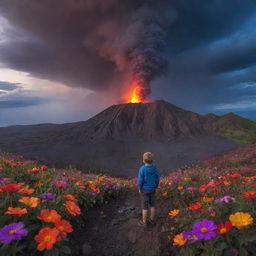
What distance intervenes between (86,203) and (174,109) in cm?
5632

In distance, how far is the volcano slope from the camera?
3097 cm

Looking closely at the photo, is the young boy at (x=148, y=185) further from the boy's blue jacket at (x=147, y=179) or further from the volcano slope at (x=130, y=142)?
the volcano slope at (x=130, y=142)

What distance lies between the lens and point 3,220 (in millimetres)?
2504

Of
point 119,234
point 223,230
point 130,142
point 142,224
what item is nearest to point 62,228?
point 223,230

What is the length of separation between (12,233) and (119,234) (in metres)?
3.04

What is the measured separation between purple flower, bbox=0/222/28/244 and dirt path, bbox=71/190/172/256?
1.89 metres

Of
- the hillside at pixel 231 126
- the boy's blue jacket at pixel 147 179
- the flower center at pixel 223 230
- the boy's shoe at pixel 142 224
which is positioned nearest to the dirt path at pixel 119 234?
the boy's shoe at pixel 142 224

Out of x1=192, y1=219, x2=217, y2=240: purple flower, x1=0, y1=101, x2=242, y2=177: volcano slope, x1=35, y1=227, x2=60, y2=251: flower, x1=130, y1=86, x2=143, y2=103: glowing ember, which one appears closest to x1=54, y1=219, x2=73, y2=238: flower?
x1=35, y1=227, x2=60, y2=251: flower

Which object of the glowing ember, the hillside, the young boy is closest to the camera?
the young boy

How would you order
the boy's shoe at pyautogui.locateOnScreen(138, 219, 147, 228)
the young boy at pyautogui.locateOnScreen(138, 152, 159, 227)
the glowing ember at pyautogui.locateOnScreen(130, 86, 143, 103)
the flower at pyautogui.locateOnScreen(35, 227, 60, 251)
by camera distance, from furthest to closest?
the glowing ember at pyautogui.locateOnScreen(130, 86, 143, 103)
the young boy at pyautogui.locateOnScreen(138, 152, 159, 227)
the boy's shoe at pyautogui.locateOnScreen(138, 219, 147, 228)
the flower at pyautogui.locateOnScreen(35, 227, 60, 251)

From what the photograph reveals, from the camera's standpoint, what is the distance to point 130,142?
43656mm

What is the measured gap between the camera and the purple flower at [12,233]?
187 centimetres

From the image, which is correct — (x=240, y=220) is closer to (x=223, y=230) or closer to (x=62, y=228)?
(x=223, y=230)

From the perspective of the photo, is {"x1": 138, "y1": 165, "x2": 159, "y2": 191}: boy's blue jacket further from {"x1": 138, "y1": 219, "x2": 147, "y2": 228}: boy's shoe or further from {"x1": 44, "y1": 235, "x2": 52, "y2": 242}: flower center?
{"x1": 44, "y1": 235, "x2": 52, "y2": 242}: flower center
